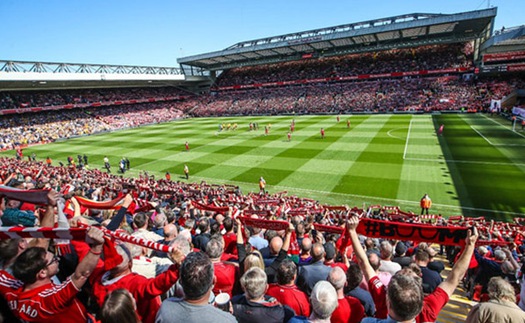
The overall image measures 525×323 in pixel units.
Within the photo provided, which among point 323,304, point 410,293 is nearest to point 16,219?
point 323,304

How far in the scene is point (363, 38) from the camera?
5766 cm

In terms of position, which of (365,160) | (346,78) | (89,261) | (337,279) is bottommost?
(365,160)

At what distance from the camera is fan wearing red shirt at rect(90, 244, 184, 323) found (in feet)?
9.93

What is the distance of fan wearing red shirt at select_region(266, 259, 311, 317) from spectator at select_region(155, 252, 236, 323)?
1.13 metres

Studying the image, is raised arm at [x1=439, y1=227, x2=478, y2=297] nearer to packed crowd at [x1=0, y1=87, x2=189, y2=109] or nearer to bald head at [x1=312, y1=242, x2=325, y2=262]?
bald head at [x1=312, y1=242, x2=325, y2=262]

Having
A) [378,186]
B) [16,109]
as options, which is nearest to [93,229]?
[378,186]

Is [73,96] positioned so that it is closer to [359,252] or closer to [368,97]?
[368,97]

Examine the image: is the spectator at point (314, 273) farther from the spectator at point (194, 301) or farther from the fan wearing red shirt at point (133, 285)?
the fan wearing red shirt at point (133, 285)

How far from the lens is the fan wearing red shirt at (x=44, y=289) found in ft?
9.05

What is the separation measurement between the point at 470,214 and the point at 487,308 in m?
14.9

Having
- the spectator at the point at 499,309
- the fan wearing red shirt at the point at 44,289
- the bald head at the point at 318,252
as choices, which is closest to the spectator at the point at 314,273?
the bald head at the point at 318,252

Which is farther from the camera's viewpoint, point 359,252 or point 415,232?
point 415,232

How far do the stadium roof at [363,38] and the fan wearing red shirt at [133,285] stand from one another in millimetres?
57150

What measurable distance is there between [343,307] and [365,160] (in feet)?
73.4
